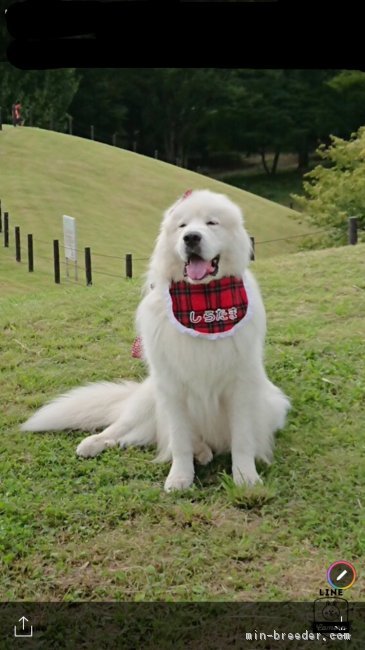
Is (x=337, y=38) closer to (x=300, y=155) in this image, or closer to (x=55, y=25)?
(x=55, y=25)

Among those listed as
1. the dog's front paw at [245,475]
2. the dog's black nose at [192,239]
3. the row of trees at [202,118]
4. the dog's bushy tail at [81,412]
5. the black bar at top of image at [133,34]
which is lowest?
the dog's front paw at [245,475]

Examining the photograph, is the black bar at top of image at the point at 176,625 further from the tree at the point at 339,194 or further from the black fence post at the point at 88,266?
Result: the tree at the point at 339,194

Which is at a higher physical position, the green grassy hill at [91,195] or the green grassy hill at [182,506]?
the green grassy hill at [91,195]

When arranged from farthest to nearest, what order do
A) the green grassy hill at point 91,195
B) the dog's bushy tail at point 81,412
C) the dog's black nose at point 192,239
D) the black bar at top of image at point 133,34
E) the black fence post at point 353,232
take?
the black fence post at point 353,232 < the green grassy hill at point 91,195 < the dog's bushy tail at point 81,412 < the dog's black nose at point 192,239 < the black bar at top of image at point 133,34

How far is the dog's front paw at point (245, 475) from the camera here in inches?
91.8

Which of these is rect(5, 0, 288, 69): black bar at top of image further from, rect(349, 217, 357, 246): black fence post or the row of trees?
rect(349, 217, 357, 246): black fence post

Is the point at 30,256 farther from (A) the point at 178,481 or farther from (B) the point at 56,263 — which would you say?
(A) the point at 178,481

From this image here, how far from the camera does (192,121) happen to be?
2973mm

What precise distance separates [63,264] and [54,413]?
6793mm

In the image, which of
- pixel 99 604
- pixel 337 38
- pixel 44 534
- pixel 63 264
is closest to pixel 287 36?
pixel 337 38

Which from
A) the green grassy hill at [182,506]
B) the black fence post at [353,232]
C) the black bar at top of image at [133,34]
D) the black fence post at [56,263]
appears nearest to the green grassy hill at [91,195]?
the black fence post at [56,263]

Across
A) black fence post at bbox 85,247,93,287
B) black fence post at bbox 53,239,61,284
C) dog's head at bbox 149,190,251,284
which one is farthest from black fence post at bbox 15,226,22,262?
dog's head at bbox 149,190,251,284

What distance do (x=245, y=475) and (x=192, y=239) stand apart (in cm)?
92

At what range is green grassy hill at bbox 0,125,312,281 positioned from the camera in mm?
5363
